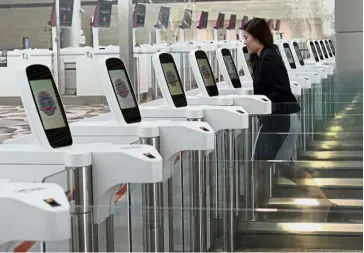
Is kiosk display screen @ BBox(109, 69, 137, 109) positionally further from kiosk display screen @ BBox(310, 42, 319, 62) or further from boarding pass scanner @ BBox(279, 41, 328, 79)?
kiosk display screen @ BBox(310, 42, 319, 62)

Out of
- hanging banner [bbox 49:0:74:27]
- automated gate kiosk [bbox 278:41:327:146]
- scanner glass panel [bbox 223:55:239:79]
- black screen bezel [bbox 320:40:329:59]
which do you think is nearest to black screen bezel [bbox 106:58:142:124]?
automated gate kiosk [bbox 278:41:327:146]

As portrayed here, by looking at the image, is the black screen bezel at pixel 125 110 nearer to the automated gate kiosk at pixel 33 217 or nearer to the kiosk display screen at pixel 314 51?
the automated gate kiosk at pixel 33 217

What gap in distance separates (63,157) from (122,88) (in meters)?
0.96

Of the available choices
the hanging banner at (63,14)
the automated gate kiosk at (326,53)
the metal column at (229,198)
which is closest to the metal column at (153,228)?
the metal column at (229,198)

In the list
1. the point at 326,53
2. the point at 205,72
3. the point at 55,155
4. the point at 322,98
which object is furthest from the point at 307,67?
the point at 55,155

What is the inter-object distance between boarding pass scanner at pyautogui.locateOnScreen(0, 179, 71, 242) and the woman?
6.09 feet

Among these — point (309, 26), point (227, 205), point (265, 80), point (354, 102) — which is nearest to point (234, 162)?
point (227, 205)

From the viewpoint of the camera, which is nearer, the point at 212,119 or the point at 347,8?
the point at 212,119

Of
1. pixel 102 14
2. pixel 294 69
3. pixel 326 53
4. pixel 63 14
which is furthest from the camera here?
pixel 326 53

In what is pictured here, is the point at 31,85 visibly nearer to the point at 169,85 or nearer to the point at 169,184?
the point at 169,184

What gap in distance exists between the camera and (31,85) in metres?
3.45

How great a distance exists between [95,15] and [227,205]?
4.33 metres

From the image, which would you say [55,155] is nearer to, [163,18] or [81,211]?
[81,211]

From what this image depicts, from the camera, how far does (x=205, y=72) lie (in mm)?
6102
